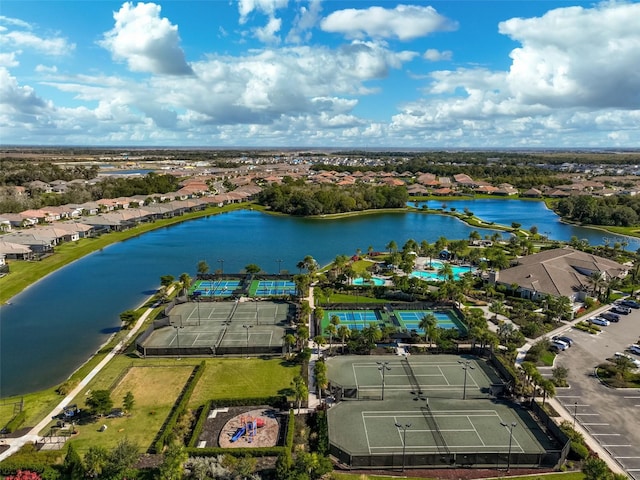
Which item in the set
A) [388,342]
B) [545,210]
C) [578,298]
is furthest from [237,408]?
[545,210]

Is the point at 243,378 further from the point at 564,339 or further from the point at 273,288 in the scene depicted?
the point at 564,339

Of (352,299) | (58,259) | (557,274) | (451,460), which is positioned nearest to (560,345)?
(557,274)

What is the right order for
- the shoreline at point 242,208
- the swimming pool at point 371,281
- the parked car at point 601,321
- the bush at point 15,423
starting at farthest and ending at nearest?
the shoreline at point 242,208 < the swimming pool at point 371,281 < the parked car at point 601,321 < the bush at point 15,423

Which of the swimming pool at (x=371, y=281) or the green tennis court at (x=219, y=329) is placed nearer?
the green tennis court at (x=219, y=329)

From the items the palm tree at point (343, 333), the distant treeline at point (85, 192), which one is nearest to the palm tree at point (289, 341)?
the palm tree at point (343, 333)

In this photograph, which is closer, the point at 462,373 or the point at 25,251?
the point at 462,373

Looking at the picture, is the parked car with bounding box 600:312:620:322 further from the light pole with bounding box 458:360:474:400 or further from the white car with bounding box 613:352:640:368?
the light pole with bounding box 458:360:474:400

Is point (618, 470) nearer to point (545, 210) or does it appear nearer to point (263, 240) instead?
point (263, 240)

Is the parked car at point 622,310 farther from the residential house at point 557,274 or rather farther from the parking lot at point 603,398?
the parking lot at point 603,398
